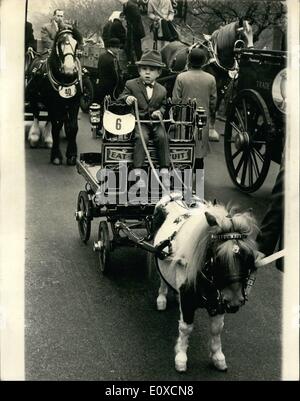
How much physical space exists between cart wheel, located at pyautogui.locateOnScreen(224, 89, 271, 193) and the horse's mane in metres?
3.60

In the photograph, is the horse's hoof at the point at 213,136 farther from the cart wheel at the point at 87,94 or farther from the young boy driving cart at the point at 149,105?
the young boy driving cart at the point at 149,105

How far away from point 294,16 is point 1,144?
2.22 meters

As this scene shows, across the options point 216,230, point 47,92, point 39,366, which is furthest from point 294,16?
point 47,92

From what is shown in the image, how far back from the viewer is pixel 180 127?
279 inches

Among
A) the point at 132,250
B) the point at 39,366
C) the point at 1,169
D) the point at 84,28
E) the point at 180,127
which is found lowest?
the point at 39,366

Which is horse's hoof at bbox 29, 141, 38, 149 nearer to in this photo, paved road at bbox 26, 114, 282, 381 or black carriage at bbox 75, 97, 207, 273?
paved road at bbox 26, 114, 282, 381

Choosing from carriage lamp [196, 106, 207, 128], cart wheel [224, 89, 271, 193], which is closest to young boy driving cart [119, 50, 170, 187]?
carriage lamp [196, 106, 207, 128]

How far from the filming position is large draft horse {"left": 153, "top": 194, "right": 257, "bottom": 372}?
3781mm

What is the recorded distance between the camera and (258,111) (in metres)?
7.83

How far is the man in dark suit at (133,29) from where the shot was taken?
35.6ft

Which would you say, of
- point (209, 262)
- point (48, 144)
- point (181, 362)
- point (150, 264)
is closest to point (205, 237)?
point (209, 262)

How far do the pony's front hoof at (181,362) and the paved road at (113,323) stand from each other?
0.05 m

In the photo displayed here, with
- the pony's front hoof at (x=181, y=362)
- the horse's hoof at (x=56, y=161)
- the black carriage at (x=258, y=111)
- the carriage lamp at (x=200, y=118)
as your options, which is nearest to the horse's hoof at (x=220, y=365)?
the pony's front hoof at (x=181, y=362)
